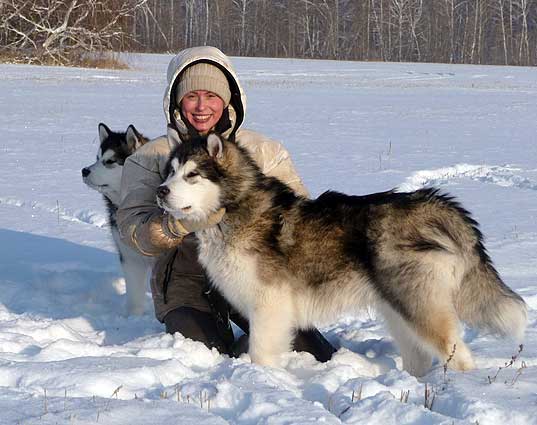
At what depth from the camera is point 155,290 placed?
171 inches

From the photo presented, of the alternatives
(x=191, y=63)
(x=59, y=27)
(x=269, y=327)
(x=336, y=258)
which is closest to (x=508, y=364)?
(x=336, y=258)

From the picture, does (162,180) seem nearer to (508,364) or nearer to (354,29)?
(508,364)

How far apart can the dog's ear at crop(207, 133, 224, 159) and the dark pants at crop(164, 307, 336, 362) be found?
1006mm

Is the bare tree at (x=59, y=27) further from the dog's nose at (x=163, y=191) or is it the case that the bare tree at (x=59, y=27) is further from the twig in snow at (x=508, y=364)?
the twig in snow at (x=508, y=364)

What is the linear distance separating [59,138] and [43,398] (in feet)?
27.7

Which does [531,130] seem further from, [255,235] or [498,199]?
[255,235]

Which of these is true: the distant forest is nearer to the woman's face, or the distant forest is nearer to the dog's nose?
the woman's face

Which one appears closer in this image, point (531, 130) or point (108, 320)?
point (108, 320)

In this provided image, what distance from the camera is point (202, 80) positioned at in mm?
4090

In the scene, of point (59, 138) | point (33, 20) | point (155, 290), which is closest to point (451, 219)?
point (155, 290)

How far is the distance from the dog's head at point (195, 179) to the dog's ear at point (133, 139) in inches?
63.0

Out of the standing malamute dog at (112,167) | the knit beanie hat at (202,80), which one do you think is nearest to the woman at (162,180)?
the knit beanie hat at (202,80)

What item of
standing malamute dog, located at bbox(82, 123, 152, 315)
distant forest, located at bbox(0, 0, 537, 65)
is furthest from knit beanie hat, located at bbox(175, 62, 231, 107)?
distant forest, located at bbox(0, 0, 537, 65)

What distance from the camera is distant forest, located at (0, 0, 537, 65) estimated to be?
46500 millimetres
